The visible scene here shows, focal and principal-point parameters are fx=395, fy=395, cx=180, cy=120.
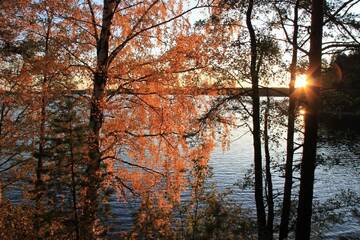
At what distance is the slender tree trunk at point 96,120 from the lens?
771 cm

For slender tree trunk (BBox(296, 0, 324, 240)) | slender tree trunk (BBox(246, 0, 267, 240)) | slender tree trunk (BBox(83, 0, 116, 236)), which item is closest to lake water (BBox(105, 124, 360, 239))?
slender tree trunk (BBox(246, 0, 267, 240))

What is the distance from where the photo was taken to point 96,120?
28.0 ft

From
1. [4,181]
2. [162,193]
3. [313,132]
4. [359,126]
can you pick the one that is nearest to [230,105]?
[162,193]

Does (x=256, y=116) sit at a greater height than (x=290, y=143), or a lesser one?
greater

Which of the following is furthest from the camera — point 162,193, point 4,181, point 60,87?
point 4,181

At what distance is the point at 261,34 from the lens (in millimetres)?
15664

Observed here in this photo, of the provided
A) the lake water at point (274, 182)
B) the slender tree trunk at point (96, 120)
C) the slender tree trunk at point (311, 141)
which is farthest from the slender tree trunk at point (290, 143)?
the slender tree trunk at point (96, 120)

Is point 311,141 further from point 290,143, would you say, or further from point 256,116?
point 290,143

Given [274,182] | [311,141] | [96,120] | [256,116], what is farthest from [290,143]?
[274,182]

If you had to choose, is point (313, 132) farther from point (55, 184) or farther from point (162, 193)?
point (55, 184)

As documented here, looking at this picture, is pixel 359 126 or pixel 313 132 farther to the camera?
pixel 359 126

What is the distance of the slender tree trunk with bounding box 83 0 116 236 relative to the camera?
771 centimetres

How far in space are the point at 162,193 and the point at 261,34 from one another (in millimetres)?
8302

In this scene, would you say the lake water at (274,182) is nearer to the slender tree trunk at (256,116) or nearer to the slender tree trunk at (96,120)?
the slender tree trunk at (256,116)
